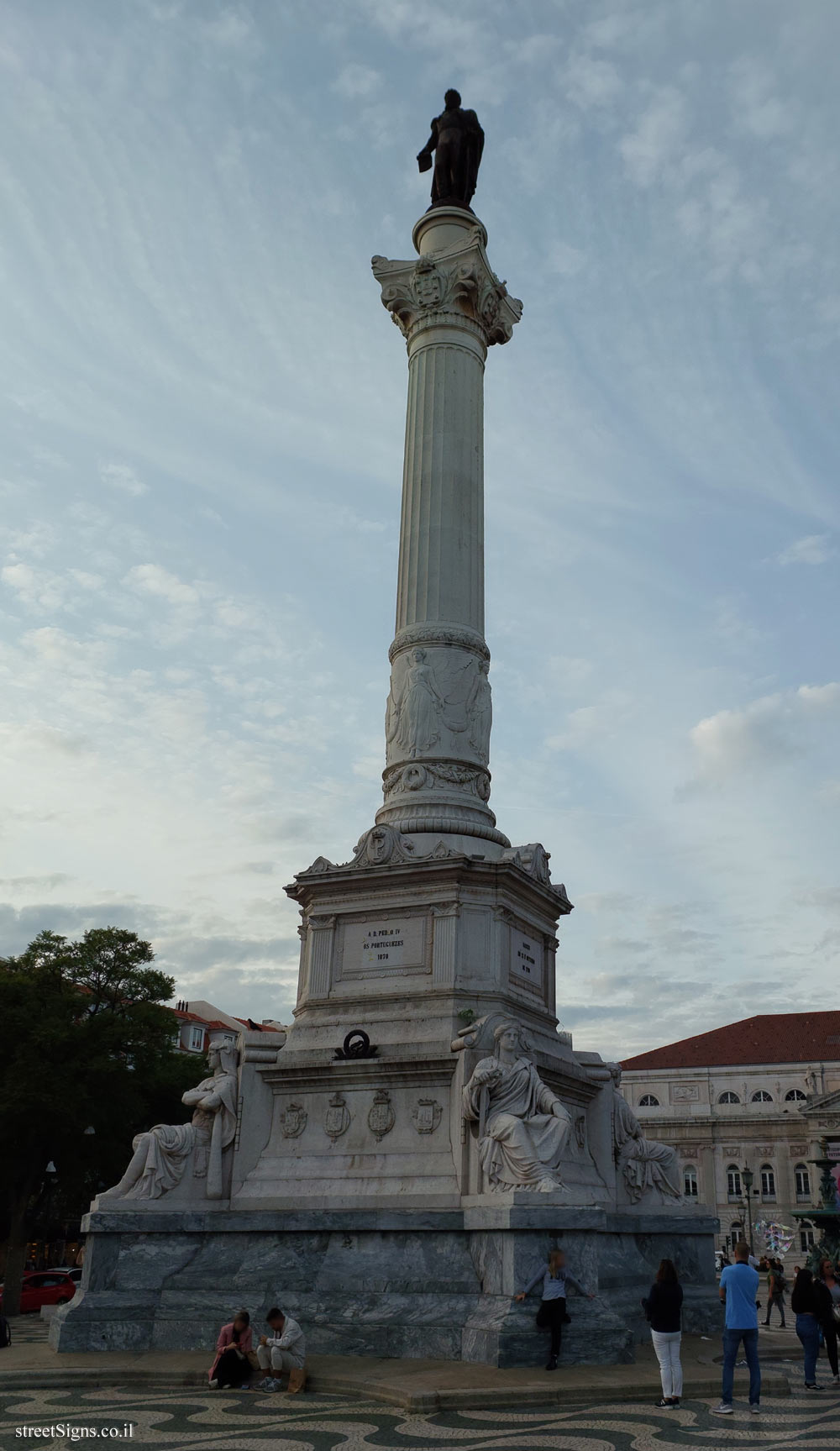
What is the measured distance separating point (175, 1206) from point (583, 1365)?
21.6 ft

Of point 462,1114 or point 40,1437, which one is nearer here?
point 40,1437

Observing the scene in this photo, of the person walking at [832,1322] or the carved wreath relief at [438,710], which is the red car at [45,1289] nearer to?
the carved wreath relief at [438,710]

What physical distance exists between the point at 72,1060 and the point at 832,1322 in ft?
74.6

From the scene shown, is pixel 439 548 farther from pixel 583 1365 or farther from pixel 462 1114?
pixel 583 1365

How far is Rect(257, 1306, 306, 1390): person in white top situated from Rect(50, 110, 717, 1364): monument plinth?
1758mm

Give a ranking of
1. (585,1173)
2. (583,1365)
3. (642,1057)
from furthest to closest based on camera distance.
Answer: (642,1057), (585,1173), (583,1365)

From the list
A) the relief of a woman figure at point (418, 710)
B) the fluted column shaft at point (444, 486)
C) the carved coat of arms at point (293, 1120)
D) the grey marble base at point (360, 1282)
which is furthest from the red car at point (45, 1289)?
the fluted column shaft at point (444, 486)

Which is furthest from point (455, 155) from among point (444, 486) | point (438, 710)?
point (438, 710)

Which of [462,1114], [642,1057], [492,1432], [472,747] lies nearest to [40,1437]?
[492,1432]

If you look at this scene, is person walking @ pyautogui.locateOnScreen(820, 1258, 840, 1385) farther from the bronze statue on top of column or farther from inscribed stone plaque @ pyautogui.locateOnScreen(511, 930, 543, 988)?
the bronze statue on top of column

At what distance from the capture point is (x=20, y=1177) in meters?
32.8

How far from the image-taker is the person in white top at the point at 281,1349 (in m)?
13.1

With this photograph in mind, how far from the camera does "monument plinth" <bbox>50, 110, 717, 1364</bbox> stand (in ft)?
49.3

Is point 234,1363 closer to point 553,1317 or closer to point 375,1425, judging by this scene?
point 375,1425
